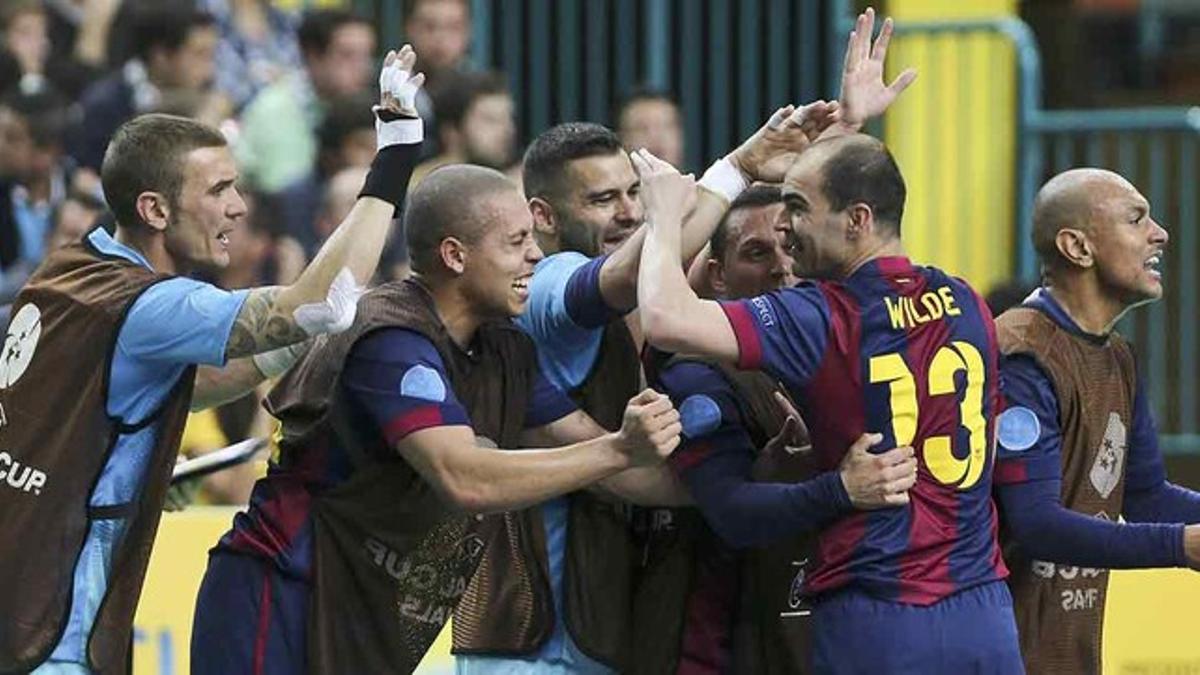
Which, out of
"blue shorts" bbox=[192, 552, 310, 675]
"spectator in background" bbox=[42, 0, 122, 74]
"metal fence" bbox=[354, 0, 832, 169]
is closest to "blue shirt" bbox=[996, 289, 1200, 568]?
"blue shorts" bbox=[192, 552, 310, 675]

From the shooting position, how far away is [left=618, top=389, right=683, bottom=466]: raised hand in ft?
23.3

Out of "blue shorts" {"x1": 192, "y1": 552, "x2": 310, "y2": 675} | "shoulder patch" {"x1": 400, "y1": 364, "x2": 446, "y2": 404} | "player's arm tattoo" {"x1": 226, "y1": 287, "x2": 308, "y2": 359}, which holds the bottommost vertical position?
"blue shorts" {"x1": 192, "y1": 552, "x2": 310, "y2": 675}

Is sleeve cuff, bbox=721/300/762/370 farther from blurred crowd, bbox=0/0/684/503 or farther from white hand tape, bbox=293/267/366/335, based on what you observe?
blurred crowd, bbox=0/0/684/503

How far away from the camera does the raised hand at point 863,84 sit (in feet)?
25.6

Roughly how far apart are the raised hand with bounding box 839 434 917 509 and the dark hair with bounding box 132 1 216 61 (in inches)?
303

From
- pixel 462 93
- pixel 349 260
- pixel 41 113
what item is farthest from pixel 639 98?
pixel 349 260

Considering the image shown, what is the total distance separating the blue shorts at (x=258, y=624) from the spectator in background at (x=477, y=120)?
5.35 meters

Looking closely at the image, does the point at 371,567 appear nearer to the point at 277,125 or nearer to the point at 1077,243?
the point at 1077,243

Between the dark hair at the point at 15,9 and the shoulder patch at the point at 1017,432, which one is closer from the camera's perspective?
the shoulder patch at the point at 1017,432

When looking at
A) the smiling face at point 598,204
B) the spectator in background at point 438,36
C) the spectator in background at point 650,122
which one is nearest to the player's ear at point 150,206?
the smiling face at point 598,204

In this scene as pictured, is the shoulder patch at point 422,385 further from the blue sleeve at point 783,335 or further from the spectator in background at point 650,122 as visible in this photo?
the spectator in background at point 650,122

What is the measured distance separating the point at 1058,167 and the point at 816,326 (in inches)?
268

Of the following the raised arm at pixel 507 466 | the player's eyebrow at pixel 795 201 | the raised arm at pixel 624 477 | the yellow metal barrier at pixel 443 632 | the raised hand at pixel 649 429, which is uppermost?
the player's eyebrow at pixel 795 201

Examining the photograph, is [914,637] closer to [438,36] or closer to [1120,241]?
[1120,241]
